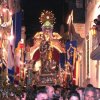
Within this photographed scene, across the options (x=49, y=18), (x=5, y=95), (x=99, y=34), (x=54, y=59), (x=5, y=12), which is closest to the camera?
(x=5, y=95)

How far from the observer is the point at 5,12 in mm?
19750

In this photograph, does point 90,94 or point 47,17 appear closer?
point 90,94

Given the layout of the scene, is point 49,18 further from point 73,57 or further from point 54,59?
point 73,57

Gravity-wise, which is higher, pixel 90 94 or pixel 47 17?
pixel 47 17

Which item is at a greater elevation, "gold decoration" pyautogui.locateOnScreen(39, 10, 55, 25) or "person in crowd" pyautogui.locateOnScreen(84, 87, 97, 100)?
"gold decoration" pyautogui.locateOnScreen(39, 10, 55, 25)


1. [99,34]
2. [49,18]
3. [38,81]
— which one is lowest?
[38,81]

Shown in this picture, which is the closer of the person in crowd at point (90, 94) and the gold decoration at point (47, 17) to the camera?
the person in crowd at point (90, 94)

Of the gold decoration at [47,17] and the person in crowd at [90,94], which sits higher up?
the gold decoration at [47,17]

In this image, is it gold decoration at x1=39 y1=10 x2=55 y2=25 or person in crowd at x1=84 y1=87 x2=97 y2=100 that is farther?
gold decoration at x1=39 y1=10 x2=55 y2=25

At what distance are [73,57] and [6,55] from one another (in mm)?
16216

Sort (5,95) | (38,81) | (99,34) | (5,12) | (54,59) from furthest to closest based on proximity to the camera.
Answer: (54,59) → (38,81) → (99,34) → (5,12) → (5,95)

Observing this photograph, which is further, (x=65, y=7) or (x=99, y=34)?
(x=65, y=7)

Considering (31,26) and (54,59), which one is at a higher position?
(31,26)

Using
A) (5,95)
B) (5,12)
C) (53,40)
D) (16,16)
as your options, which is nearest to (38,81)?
(53,40)
